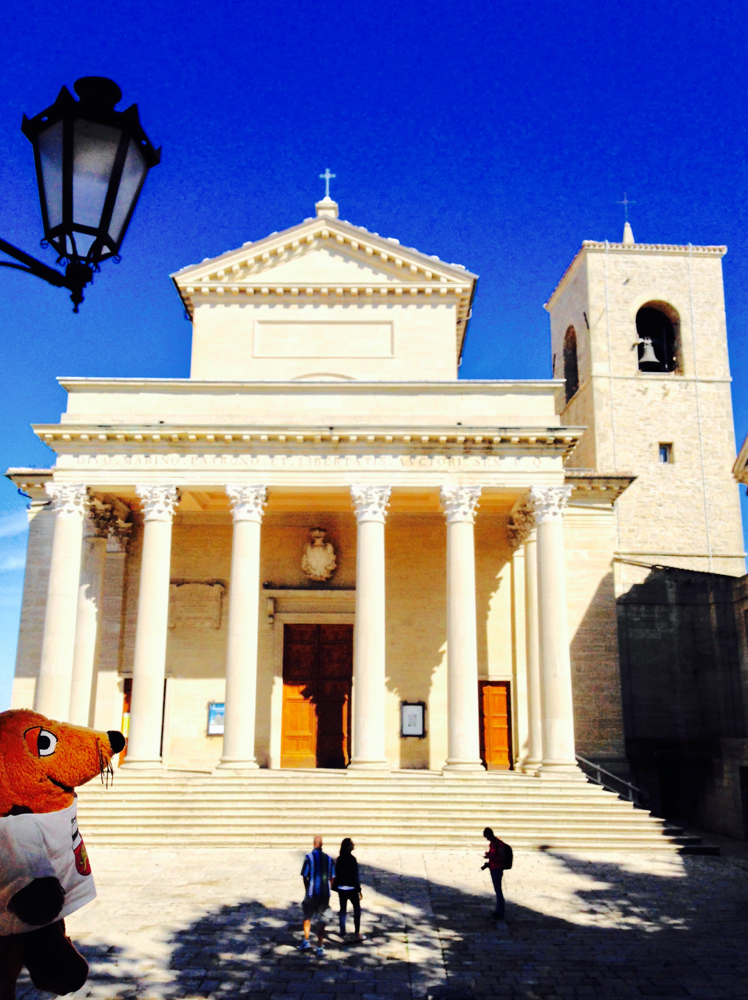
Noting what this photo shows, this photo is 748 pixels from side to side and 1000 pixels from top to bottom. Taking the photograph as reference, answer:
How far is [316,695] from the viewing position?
25.5m

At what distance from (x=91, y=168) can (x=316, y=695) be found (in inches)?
873

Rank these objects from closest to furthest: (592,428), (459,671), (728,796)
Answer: (459,671), (728,796), (592,428)

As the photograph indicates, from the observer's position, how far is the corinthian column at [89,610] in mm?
22500

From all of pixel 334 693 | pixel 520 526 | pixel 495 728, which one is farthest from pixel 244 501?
pixel 495 728

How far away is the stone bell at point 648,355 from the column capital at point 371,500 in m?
14.7

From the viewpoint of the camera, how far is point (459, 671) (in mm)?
21016

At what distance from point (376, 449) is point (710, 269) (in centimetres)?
1899

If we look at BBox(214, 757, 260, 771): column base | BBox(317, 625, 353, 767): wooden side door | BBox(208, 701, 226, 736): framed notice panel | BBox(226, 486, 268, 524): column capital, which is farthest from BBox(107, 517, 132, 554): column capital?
BBox(214, 757, 260, 771): column base

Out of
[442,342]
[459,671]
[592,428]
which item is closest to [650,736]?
[459,671]

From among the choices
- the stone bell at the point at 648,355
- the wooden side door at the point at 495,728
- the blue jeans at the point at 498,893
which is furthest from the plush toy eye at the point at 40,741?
the stone bell at the point at 648,355

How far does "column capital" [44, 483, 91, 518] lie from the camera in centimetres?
2186

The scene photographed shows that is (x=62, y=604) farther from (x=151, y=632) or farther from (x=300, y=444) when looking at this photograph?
(x=300, y=444)

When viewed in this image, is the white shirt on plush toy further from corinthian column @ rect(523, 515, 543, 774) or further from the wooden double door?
the wooden double door

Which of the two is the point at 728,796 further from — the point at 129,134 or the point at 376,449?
the point at 129,134
